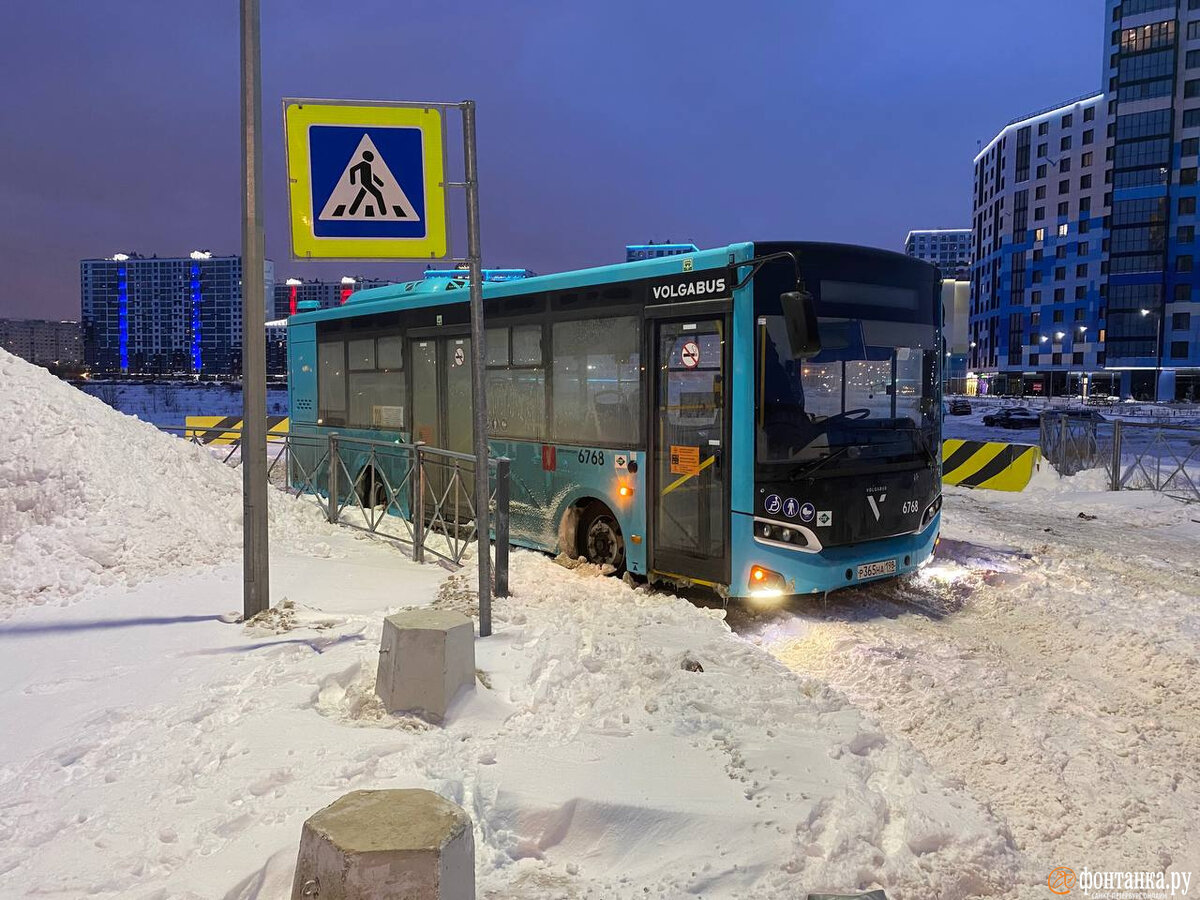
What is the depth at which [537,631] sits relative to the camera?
239 inches

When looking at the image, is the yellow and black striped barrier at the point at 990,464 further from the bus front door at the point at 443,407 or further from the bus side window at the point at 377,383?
the bus side window at the point at 377,383

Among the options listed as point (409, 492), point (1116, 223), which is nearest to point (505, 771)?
point (409, 492)

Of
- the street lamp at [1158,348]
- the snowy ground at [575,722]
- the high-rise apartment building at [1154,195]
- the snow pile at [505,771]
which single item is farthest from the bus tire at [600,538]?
the high-rise apartment building at [1154,195]

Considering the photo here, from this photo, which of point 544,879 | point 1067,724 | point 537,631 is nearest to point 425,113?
point 537,631

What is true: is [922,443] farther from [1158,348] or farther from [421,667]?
[1158,348]

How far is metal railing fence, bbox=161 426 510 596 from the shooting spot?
8.68 meters

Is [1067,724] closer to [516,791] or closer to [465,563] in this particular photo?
[516,791]

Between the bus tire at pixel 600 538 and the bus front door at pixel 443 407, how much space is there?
1566 mm

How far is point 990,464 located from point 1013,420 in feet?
97.0

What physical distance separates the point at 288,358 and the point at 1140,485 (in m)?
16.2

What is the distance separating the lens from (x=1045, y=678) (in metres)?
6.14

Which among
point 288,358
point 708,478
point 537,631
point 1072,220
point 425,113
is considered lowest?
point 537,631

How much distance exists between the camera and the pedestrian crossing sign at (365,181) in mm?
5617

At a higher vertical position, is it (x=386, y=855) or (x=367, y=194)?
(x=367, y=194)
